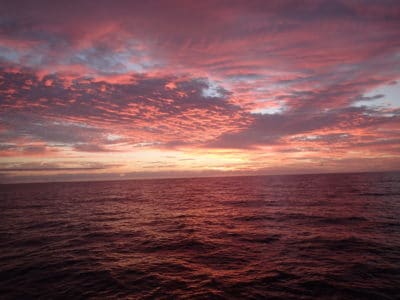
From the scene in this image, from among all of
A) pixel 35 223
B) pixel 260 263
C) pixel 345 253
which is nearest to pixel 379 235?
pixel 345 253

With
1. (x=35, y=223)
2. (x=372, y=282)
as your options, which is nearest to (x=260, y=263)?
(x=372, y=282)

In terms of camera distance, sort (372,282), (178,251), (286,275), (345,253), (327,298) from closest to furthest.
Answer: (327,298) < (372,282) < (286,275) < (345,253) < (178,251)

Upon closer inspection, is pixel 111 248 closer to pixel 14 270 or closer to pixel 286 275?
pixel 14 270

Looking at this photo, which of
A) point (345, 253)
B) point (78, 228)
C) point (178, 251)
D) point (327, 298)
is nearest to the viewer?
point (327, 298)

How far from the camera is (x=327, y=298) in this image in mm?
10500

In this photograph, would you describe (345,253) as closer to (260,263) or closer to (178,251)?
(260,263)

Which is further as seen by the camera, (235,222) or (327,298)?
(235,222)

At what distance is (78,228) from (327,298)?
80.4 feet

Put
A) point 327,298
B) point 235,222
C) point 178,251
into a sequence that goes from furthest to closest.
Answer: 1. point 235,222
2. point 178,251
3. point 327,298

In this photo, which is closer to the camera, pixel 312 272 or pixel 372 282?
pixel 372 282

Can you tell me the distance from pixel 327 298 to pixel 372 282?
10.3 feet

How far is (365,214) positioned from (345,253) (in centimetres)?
1687

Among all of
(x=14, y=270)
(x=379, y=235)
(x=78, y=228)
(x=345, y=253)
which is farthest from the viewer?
(x=78, y=228)

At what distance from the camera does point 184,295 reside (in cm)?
1109
